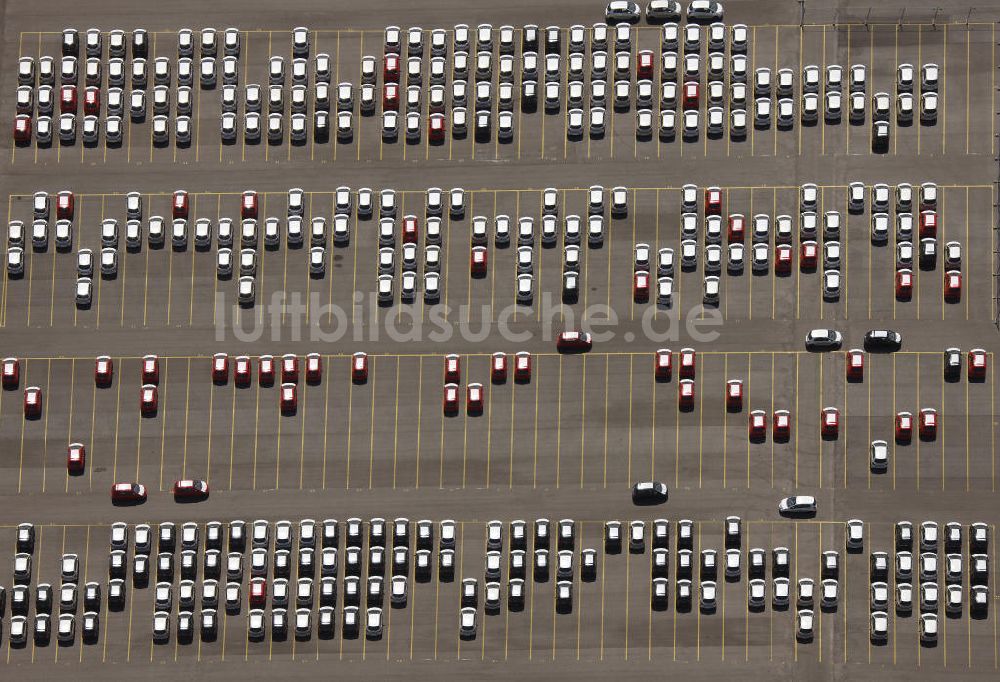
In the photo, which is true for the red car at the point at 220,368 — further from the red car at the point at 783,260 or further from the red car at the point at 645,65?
the red car at the point at 783,260

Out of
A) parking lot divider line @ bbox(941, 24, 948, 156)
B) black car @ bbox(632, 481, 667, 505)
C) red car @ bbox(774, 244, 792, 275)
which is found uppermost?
parking lot divider line @ bbox(941, 24, 948, 156)

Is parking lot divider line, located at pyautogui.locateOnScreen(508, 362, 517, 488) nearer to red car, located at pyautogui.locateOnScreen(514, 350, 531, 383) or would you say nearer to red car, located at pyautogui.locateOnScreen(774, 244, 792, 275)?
red car, located at pyautogui.locateOnScreen(514, 350, 531, 383)

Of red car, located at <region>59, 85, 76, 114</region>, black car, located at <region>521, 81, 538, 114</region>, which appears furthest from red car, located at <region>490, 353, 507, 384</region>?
red car, located at <region>59, 85, 76, 114</region>

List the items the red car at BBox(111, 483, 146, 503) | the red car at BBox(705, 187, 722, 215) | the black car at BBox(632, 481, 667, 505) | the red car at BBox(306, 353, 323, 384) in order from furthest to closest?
1. the red car at BBox(705, 187, 722, 215)
2. the red car at BBox(306, 353, 323, 384)
3. the red car at BBox(111, 483, 146, 503)
4. the black car at BBox(632, 481, 667, 505)

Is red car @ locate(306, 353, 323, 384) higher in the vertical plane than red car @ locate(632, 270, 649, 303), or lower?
lower

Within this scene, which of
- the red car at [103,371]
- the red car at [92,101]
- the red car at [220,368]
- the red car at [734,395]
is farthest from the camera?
the red car at [92,101]

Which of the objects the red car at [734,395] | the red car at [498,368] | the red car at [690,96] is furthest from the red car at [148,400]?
the red car at [690,96]

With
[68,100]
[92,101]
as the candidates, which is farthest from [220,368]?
[68,100]
